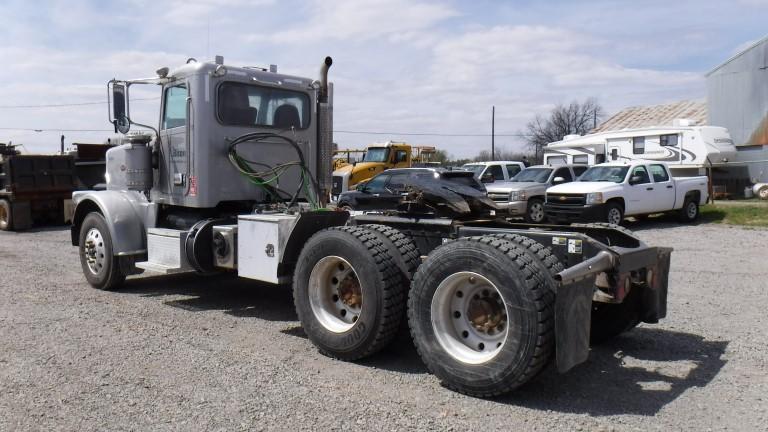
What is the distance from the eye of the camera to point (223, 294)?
849cm

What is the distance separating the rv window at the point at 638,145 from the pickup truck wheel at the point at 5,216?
21062 millimetres

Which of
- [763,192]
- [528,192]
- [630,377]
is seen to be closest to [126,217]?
[630,377]

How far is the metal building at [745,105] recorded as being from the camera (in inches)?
1013

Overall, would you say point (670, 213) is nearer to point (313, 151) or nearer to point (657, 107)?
point (313, 151)

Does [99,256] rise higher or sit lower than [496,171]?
lower

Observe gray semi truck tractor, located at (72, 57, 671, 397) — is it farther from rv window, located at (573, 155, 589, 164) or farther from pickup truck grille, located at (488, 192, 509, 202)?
rv window, located at (573, 155, 589, 164)

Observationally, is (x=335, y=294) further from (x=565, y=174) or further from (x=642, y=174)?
(x=565, y=174)

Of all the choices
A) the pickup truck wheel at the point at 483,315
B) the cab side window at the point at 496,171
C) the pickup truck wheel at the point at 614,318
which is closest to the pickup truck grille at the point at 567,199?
the cab side window at the point at 496,171

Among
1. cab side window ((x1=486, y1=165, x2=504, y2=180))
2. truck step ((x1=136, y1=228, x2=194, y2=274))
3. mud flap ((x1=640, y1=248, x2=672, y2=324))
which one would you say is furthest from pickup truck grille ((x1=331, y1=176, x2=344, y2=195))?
mud flap ((x1=640, y1=248, x2=672, y2=324))

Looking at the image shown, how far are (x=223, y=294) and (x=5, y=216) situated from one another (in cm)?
1304

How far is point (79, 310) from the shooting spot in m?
7.33

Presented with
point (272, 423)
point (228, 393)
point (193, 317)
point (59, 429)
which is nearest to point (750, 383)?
point (272, 423)

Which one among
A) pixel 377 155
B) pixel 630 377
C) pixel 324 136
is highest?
pixel 377 155

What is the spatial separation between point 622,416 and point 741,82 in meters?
27.9
